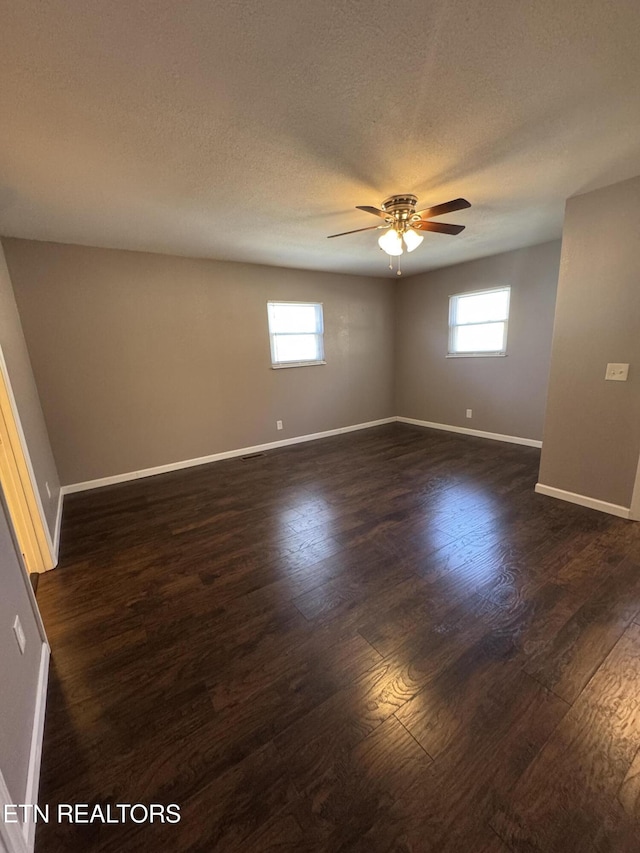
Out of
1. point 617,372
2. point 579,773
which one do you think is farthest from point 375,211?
point 579,773

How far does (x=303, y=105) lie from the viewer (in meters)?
1.54

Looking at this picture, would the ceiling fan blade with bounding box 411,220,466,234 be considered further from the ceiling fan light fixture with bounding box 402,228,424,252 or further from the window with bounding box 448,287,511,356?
the window with bounding box 448,287,511,356

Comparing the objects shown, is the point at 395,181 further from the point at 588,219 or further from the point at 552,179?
the point at 588,219

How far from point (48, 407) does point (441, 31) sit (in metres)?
4.06

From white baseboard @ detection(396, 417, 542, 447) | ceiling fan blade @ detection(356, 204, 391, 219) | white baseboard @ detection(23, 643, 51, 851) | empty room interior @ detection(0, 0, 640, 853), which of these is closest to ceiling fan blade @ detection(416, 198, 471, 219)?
empty room interior @ detection(0, 0, 640, 853)

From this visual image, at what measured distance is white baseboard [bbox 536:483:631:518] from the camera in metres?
2.69

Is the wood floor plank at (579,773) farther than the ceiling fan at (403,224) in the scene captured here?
No

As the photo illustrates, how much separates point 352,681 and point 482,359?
14.9 ft

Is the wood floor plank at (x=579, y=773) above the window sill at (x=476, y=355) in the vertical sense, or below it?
below

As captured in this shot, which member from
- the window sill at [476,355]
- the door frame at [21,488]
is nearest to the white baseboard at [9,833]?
the door frame at [21,488]

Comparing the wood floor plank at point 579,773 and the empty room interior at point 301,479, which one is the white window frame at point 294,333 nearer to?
the empty room interior at point 301,479

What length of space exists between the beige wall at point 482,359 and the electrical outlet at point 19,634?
16.8 ft

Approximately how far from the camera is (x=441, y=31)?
1.19 meters

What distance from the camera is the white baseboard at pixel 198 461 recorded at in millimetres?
3682
